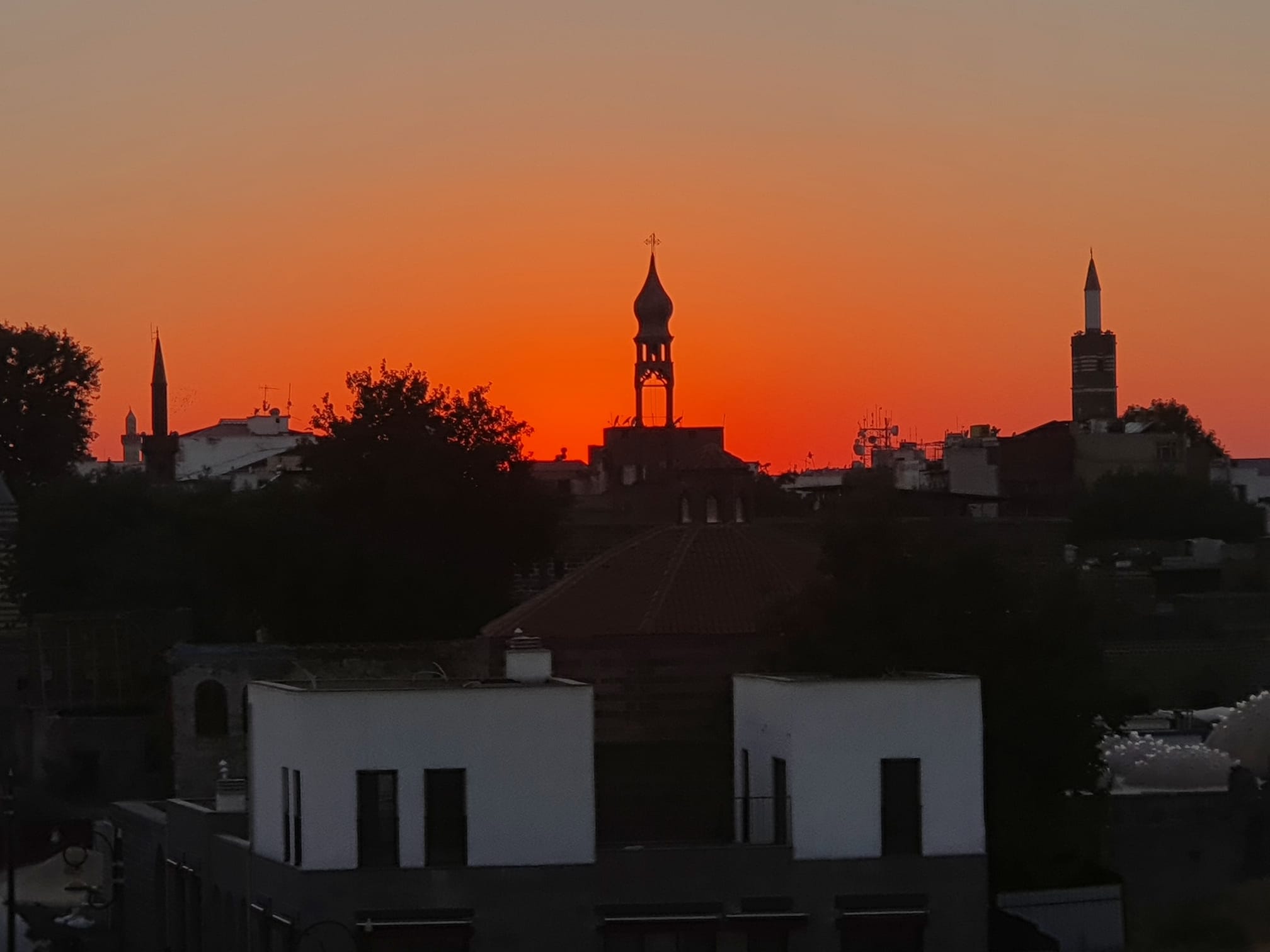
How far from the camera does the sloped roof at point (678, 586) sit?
113ft

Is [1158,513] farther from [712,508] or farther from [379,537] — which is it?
[712,508]

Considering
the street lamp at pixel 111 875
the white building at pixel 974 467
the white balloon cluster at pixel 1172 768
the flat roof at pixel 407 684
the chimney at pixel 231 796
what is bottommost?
the street lamp at pixel 111 875

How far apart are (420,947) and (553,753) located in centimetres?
236

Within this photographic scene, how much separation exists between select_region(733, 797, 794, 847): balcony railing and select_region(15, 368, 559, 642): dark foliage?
24718mm

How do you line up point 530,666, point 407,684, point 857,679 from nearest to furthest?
point 857,679
point 407,684
point 530,666

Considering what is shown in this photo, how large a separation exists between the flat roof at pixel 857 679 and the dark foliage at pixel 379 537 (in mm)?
24450

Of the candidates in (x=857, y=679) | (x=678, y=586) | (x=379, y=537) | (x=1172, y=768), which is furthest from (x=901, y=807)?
(x=379, y=537)

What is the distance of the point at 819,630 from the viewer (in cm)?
3098

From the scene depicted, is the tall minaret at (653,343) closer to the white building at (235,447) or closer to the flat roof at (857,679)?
the white building at (235,447)

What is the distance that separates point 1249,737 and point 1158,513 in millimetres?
46067

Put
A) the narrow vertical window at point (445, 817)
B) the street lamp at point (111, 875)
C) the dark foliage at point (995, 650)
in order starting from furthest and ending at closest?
the street lamp at point (111, 875), the dark foliage at point (995, 650), the narrow vertical window at point (445, 817)

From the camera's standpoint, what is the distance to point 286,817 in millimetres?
26516

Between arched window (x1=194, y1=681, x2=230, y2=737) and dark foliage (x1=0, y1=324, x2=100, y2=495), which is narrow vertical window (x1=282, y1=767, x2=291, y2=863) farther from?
dark foliage (x1=0, y1=324, x2=100, y2=495)

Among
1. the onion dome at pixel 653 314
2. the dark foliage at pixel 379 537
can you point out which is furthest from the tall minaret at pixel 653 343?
the dark foliage at pixel 379 537
